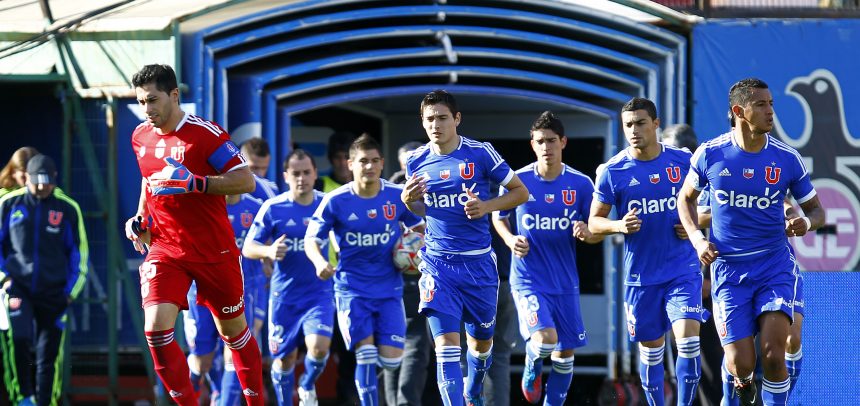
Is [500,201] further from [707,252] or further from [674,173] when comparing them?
[707,252]

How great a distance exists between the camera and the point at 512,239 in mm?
10195

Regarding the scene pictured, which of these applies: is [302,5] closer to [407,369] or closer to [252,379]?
[407,369]

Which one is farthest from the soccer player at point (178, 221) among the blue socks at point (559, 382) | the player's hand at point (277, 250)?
the blue socks at point (559, 382)

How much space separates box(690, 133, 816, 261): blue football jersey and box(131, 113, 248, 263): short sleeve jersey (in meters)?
3.07

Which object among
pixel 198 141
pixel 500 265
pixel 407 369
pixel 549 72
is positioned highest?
pixel 549 72

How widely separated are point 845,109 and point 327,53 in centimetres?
515

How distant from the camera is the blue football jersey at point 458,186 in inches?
368

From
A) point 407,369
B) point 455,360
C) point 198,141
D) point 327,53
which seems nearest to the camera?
point 198,141

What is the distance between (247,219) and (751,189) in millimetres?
4674

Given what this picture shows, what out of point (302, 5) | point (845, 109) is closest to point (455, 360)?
point (302, 5)

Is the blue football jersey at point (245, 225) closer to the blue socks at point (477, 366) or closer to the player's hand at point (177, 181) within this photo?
the blue socks at point (477, 366)

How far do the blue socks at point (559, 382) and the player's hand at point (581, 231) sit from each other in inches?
41.7

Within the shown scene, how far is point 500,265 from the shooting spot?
11.7m

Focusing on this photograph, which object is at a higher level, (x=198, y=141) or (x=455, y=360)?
(x=198, y=141)
